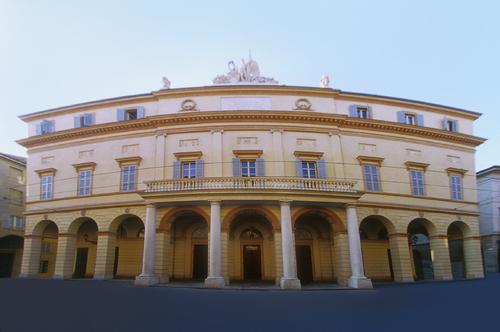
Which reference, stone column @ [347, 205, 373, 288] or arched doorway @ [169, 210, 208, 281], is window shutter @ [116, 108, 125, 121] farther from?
stone column @ [347, 205, 373, 288]

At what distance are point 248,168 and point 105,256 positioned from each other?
1115 centimetres

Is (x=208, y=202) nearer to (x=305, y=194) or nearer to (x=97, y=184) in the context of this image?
(x=305, y=194)

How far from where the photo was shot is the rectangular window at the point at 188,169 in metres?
20.8

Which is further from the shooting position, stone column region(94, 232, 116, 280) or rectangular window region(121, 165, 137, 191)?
rectangular window region(121, 165, 137, 191)

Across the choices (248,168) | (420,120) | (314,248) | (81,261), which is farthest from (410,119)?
(81,261)

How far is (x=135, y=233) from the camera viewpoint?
22469mm

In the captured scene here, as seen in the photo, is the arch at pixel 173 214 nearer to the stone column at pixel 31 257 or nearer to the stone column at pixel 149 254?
the stone column at pixel 149 254

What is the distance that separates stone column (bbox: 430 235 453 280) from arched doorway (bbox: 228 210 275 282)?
11.8 meters

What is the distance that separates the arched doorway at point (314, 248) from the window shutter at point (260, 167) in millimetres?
4001

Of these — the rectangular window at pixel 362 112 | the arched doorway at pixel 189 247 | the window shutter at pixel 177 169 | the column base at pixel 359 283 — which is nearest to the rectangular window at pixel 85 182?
the window shutter at pixel 177 169

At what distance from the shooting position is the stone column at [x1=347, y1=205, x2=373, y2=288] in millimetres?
17172

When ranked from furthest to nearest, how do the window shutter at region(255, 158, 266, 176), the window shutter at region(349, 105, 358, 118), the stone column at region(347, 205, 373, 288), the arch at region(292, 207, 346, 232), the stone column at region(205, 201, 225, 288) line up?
the window shutter at region(349, 105, 358, 118) < the window shutter at region(255, 158, 266, 176) < the arch at region(292, 207, 346, 232) < the stone column at region(347, 205, 373, 288) < the stone column at region(205, 201, 225, 288)

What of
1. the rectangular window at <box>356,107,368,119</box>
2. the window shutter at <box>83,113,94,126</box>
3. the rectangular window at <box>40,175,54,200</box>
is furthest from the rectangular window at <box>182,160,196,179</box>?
the rectangular window at <box>356,107,368,119</box>

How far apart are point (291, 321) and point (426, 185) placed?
19315 mm
